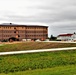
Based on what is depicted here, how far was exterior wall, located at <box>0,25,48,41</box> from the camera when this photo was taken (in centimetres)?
11772

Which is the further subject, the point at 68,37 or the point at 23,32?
the point at 68,37

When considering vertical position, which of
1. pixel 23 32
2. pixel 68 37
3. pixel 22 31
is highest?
pixel 22 31

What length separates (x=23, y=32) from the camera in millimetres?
119875

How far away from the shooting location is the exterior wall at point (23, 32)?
11772 cm

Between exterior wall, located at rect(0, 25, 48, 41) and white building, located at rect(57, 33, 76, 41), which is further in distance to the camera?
white building, located at rect(57, 33, 76, 41)

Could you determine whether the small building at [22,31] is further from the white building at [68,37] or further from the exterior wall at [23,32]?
the white building at [68,37]

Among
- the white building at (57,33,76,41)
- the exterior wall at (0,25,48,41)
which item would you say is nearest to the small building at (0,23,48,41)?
the exterior wall at (0,25,48,41)

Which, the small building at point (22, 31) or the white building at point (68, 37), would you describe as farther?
the white building at point (68, 37)

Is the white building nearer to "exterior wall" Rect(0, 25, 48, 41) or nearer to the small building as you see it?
"exterior wall" Rect(0, 25, 48, 41)

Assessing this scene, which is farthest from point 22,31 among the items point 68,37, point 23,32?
point 68,37

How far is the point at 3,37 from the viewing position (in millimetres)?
116438

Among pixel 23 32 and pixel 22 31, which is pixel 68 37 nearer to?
pixel 23 32

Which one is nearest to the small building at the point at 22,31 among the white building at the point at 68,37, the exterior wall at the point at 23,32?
the exterior wall at the point at 23,32

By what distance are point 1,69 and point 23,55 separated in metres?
5.82
